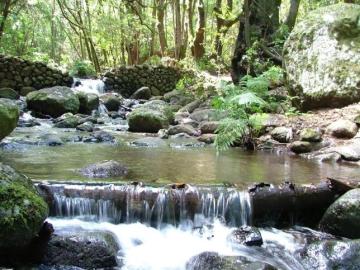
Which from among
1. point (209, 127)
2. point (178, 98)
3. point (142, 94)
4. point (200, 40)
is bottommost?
point (209, 127)

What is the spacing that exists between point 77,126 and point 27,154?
411 centimetres

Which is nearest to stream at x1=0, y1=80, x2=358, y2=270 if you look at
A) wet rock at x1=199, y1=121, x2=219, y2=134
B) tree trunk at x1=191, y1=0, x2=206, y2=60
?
wet rock at x1=199, y1=121, x2=219, y2=134

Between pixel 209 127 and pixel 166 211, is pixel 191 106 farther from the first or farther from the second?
pixel 166 211

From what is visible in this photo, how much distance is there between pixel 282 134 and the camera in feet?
32.8

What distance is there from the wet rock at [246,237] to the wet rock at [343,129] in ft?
15.8

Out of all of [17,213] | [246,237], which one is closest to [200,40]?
[246,237]

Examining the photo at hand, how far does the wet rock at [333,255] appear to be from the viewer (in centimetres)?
470

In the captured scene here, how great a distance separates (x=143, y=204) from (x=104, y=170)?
123 cm

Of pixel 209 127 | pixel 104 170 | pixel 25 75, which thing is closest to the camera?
pixel 104 170

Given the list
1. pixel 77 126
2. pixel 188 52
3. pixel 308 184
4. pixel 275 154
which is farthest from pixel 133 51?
pixel 308 184

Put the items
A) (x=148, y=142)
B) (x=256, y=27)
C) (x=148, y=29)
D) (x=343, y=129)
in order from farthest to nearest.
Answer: (x=256, y=27), (x=148, y=29), (x=148, y=142), (x=343, y=129)

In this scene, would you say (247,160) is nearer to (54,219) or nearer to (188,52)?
(54,219)

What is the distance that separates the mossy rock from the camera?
13.6ft

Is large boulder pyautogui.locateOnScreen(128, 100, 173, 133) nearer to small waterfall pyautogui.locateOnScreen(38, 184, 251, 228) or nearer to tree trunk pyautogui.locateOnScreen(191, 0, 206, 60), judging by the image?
small waterfall pyautogui.locateOnScreen(38, 184, 251, 228)
